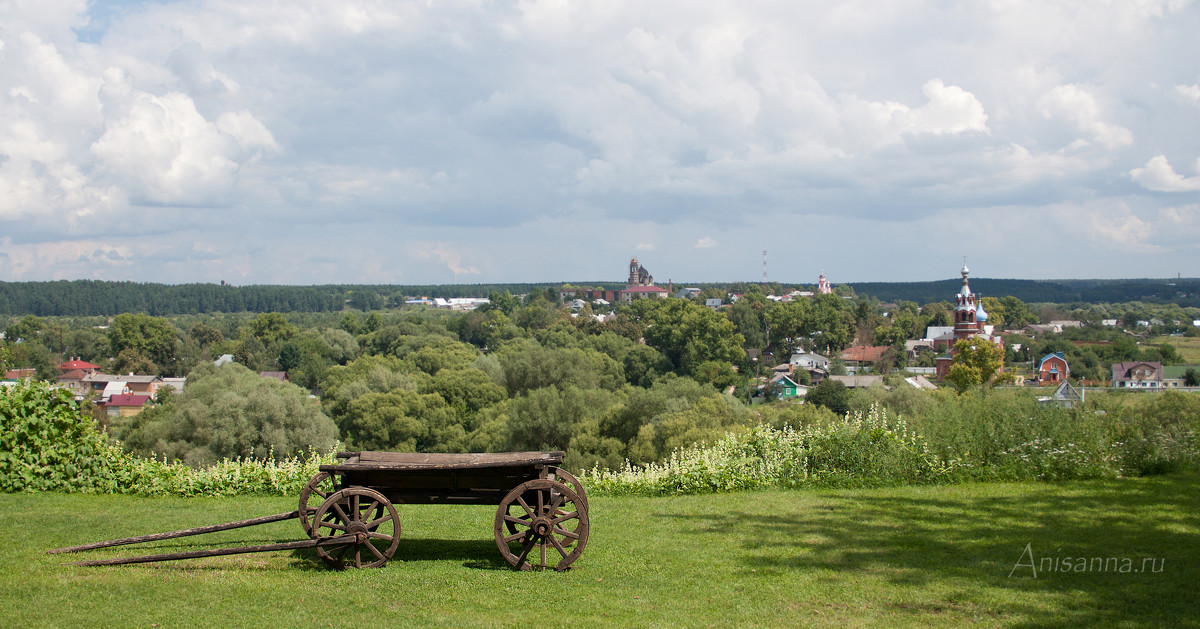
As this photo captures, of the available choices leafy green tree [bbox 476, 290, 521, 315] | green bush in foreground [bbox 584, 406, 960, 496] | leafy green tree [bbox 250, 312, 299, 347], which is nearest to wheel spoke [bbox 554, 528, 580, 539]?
green bush in foreground [bbox 584, 406, 960, 496]

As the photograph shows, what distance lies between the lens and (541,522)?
6086 millimetres

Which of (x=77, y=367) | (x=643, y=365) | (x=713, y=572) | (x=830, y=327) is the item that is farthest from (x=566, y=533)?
(x=830, y=327)

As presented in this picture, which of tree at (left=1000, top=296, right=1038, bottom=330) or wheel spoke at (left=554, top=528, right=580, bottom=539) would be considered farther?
tree at (left=1000, top=296, right=1038, bottom=330)

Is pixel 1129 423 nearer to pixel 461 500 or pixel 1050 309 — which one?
pixel 461 500

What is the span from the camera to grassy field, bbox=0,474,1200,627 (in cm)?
504

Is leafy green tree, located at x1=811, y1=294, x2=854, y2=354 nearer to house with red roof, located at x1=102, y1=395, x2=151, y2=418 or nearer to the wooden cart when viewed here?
house with red roof, located at x1=102, y1=395, x2=151, y2=418

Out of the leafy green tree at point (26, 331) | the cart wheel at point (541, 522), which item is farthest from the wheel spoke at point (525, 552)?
the leafy green tree at point (26, 331)

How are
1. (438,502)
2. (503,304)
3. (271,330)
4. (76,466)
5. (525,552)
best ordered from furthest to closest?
(503,304)
(271,330)
(76,466)
(438,502)
(525,552)

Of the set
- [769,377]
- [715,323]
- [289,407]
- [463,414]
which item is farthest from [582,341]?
[289,407]

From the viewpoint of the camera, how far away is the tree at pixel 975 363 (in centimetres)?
5241

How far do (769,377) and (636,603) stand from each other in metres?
79.1

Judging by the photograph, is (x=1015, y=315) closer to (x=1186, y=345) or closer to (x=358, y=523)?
(x=1186, y=345)

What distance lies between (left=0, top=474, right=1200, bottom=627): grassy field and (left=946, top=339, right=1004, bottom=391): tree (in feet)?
158

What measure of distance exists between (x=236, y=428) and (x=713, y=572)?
2560 centimetres
